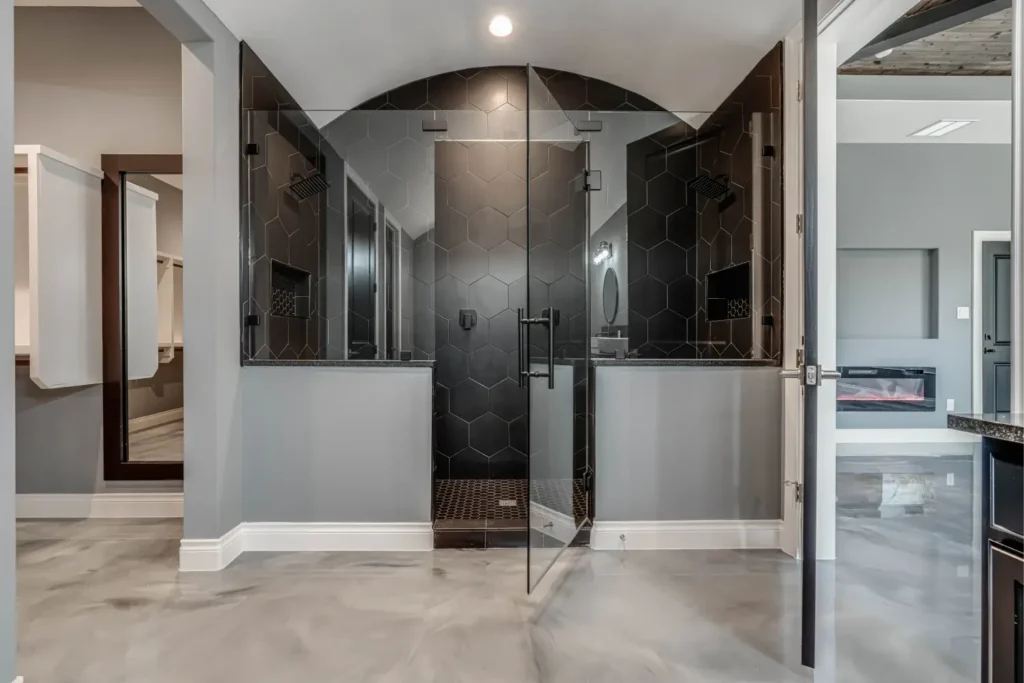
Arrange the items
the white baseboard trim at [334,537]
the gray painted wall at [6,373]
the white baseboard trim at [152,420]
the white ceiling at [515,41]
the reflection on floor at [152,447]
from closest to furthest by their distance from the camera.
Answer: the gray painted wall at [6,373], the white ceiling at [515,41], the white baseboard trim at [334,537], the white baseboard trim at [152,420], the reflection on floor at [152,447]

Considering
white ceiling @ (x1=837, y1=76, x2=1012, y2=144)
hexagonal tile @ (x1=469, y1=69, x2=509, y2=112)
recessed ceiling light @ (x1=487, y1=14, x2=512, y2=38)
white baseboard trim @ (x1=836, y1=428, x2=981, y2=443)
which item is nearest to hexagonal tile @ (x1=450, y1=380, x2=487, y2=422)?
hexagonal tile @ (x1=469, y1=69, x2=509, y2=112)

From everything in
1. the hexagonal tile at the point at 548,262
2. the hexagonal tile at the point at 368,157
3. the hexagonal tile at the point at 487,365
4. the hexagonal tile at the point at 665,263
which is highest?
the hexagonal tile at the point at 368,157

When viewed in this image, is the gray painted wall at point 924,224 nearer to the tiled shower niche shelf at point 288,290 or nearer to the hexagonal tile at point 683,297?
the hexagonal tile at point 683,297

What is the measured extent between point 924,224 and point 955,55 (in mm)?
1792

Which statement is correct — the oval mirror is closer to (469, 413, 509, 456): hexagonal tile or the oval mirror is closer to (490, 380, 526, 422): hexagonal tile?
(490, 380, 526, 422): hexagonal tile

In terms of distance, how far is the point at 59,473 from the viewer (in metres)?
2.92

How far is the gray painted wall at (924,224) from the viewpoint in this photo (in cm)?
498

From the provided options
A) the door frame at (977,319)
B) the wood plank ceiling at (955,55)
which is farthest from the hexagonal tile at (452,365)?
the door frame at (977,319)

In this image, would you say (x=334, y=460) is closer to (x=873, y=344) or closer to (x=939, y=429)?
(x=873, y=344)

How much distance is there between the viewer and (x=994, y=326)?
16.4ft

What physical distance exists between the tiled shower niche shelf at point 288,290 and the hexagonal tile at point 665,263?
1.78m

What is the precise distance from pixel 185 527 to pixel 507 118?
2.50 m

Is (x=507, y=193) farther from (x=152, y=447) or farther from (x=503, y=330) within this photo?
(x=152, y=447)

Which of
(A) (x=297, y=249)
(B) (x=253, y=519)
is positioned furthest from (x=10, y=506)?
(A) (x=297, y=249)
